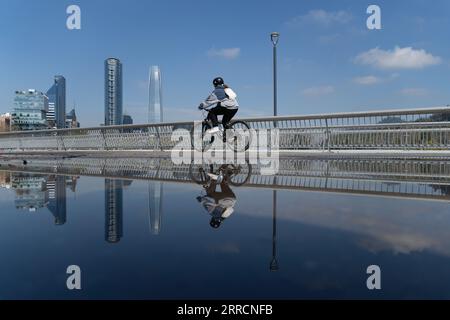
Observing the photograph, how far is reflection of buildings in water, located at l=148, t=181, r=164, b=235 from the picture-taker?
115 inches

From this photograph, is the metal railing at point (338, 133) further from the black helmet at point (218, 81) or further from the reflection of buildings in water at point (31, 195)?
the reflection of buildings in water at point (31, 195)

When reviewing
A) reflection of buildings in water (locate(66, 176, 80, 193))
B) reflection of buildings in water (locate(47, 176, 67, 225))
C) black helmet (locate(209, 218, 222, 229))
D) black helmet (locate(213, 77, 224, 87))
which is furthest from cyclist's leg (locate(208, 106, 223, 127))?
black helmet (locate(209, 218, 222, 229))

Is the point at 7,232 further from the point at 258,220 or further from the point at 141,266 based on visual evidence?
the point at 258,220

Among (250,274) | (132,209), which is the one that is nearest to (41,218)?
(132,209)

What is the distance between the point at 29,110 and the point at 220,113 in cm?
19091

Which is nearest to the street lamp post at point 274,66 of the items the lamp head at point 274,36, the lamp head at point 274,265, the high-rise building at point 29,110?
the lamp head at point 274,36

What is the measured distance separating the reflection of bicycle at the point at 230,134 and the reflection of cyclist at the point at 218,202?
494 cm

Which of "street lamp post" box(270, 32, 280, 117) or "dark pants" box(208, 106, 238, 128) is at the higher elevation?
"street lamp post" box(270, 32, 280, 117)

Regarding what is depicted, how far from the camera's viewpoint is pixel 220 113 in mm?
9555

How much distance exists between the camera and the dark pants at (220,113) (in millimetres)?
9407

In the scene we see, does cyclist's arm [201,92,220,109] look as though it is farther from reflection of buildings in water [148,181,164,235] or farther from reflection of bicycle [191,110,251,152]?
reflection of buildings in water [148,181,164,235]

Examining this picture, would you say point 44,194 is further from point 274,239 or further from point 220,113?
point 220,113

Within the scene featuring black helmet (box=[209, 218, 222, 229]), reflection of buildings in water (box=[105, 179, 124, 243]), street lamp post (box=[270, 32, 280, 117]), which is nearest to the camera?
reflection of buildings in water (box=[105, 179, 124, 243])

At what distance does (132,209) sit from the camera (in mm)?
3668
